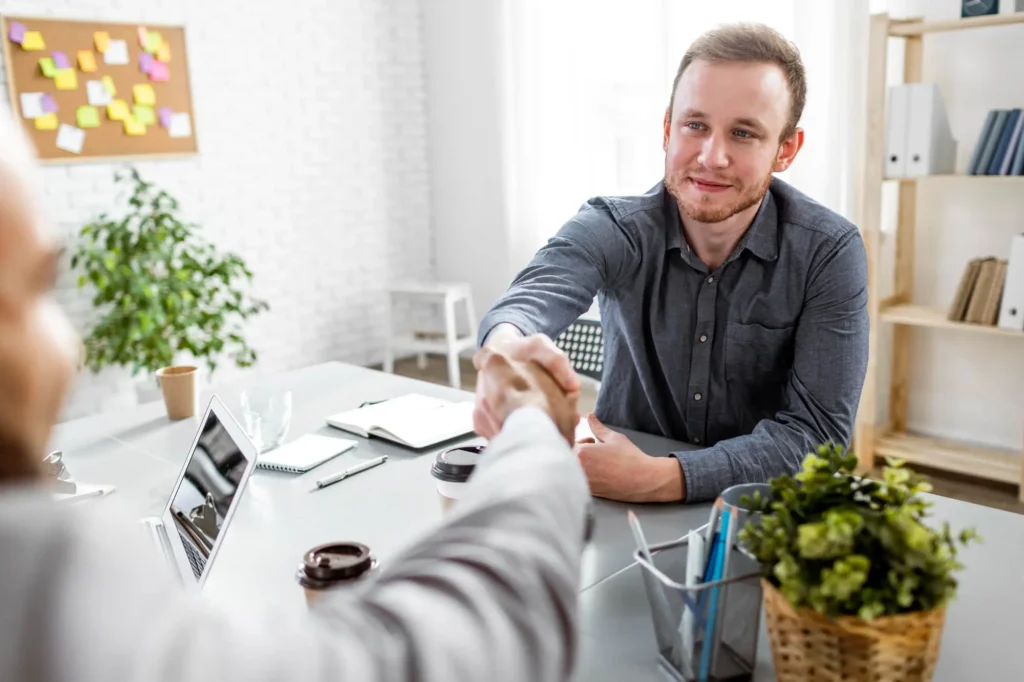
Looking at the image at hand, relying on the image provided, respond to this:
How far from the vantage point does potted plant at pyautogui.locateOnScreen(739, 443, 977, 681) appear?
79 cm

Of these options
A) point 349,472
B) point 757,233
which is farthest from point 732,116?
point 349,472

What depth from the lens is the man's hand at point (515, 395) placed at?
836 millimetres

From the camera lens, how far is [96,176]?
4.12 m

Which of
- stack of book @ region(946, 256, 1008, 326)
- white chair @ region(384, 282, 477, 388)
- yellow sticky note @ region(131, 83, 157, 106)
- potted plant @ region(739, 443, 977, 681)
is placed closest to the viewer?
potted plant @ region(739, 443, 977, 681)

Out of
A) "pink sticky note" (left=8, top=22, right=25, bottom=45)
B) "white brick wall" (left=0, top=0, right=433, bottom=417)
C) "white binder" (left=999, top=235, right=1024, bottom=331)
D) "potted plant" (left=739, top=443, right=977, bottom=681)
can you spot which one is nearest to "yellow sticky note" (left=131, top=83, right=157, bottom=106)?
"white brick wall" (left=0, top=0, right=433, bottom=417)

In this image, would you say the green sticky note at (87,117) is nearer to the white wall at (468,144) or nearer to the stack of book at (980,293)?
the white wall at (468,144)

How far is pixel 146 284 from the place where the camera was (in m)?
3.90

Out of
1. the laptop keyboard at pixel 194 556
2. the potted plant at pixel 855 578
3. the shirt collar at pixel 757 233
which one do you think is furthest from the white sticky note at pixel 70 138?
the potted plant at pixel 855 578

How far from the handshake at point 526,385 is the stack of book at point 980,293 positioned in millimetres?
2743

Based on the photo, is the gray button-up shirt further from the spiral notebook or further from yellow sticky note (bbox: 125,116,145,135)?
yellow sticky note (bbox: 125,116,145,135)

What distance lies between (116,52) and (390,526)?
11.7 feet

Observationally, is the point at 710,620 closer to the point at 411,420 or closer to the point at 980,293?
the point at 411,420

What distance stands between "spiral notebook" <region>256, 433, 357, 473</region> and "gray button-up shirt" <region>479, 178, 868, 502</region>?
39 centimetres

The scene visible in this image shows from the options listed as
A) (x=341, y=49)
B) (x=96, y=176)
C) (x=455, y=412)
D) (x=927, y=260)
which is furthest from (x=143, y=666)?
(x=341, y=49)
